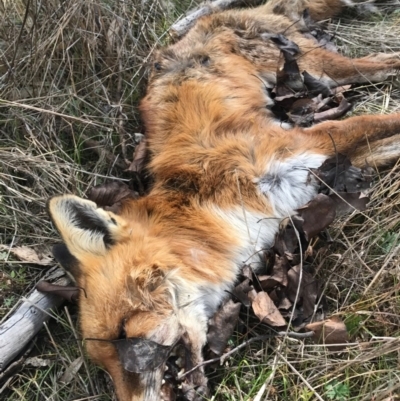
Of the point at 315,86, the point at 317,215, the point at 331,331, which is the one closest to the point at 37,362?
the point at 331,331

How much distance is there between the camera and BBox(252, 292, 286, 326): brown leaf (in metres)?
3.23

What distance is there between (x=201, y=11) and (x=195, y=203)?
9.59ft

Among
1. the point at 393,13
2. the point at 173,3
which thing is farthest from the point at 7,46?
the point at 393,13

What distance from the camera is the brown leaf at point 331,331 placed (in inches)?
120

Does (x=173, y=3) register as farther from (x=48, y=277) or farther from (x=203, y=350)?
(x=203, y=350)

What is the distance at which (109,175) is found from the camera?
4.47 meters

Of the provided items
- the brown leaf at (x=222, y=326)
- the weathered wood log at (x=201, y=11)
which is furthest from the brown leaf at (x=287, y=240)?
the weathered wood log at (x=201, y=11)

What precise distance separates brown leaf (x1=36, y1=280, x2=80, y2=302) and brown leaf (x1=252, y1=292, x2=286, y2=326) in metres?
1.34

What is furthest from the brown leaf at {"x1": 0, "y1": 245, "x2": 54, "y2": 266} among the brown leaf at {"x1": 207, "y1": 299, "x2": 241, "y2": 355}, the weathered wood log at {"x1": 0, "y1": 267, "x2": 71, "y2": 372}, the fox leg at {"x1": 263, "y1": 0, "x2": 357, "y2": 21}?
the fox leg at {"x1": 263, "y1": 0, "x2": 357, "y2": 21}

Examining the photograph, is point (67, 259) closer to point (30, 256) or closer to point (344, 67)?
point (30, 256)

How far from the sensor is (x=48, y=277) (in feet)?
12.6

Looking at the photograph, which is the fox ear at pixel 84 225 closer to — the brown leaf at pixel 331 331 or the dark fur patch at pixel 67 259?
the dark fur patch at pixel 67 259

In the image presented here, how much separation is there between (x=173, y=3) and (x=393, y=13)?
249 cm

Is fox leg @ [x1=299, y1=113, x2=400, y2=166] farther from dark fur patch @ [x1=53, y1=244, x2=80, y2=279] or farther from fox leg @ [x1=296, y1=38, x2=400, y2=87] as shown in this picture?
dark fur patch @ [x1=53, y1=244, x2=80, y2=279]
